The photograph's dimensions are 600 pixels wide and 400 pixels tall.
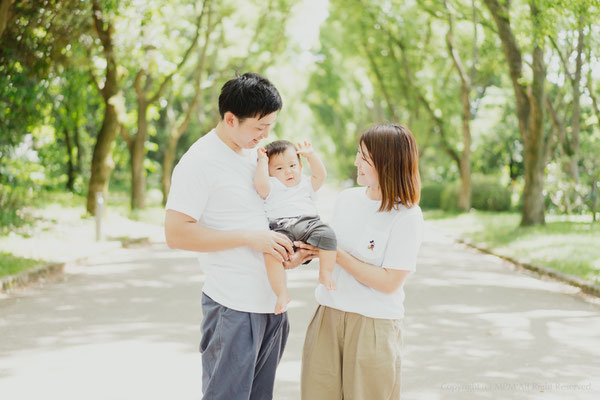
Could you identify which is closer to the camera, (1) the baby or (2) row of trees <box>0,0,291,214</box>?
(1) the baby

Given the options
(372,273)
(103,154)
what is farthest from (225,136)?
(103,154)

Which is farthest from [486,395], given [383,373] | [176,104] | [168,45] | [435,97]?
[176,104]

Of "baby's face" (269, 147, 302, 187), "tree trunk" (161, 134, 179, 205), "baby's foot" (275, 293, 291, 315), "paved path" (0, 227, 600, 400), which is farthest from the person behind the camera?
"tree trunk" (161, 134, 179, 205)

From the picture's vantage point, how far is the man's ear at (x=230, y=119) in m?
3.00

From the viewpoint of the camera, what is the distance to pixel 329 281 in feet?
10.2

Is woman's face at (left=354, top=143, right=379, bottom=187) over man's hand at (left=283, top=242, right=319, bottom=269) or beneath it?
over

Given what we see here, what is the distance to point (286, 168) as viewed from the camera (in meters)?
3.37

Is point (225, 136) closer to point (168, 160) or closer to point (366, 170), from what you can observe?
point (366, 170)

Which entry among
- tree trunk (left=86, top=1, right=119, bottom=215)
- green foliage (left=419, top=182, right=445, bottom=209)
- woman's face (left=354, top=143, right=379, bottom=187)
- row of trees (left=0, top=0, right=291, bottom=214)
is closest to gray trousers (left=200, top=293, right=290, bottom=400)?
woman's face (left=354, top=143, right=379, bottom=187)

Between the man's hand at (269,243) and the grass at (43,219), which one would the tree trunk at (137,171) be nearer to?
the grass at (43,219)

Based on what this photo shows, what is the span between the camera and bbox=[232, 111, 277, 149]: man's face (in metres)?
3.00

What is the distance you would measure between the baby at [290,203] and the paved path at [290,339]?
2.38m

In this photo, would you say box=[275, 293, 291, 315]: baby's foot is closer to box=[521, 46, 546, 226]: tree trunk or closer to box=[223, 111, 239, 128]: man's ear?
box=[223, 111, 239, 128]: man's ear

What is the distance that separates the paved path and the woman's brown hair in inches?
105
